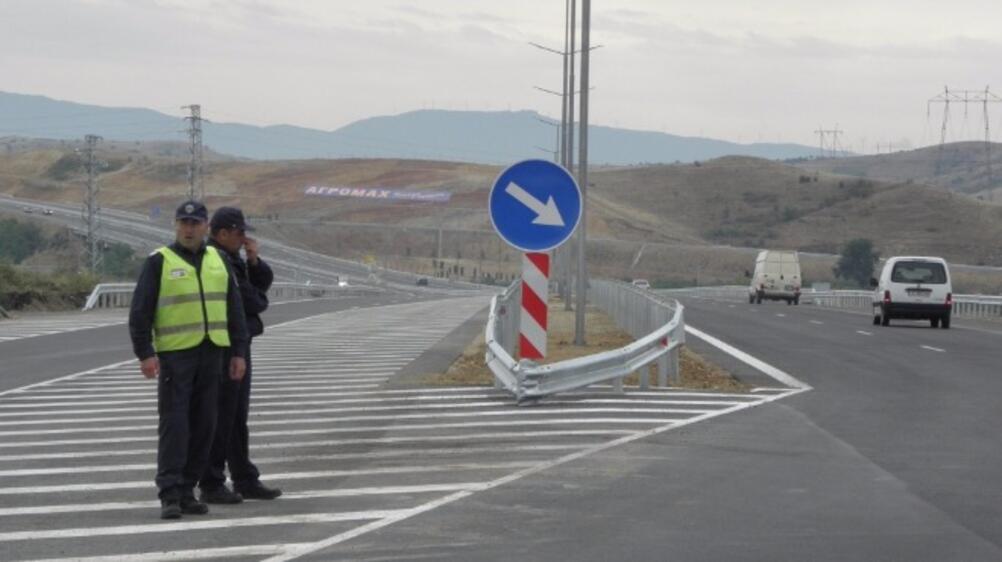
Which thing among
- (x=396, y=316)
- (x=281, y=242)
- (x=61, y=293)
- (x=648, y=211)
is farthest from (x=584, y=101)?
(x=648, y=211)

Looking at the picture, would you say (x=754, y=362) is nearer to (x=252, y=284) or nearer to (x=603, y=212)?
(x=252, y=284)

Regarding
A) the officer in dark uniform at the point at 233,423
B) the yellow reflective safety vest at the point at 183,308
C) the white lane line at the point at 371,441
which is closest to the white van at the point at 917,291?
the white lane line at the point at 371,441

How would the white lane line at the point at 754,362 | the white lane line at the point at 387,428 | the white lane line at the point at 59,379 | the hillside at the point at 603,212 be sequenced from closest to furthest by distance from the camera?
1. the white lane line at the point at 387,428
2. the white lane line at the point at 59,379
3. the white lane line at the point at 754,362
4. the hillside at the point at 603,212

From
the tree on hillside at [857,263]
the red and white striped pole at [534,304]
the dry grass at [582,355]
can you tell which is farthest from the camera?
the tree on hillside at [857,263]

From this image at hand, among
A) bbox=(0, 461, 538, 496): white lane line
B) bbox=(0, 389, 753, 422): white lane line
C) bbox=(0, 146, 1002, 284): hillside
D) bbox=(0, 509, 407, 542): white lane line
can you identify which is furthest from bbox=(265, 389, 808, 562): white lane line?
bbox=(0, 146, 1002, 284): hillside

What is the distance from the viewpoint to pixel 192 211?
11164 millimetres

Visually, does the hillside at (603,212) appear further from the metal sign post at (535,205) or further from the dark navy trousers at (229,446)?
the dark navy trousers at (229,446)

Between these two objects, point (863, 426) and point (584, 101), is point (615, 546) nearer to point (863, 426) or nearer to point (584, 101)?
point (863, 426)

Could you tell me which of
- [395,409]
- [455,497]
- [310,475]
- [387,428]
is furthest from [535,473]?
[395,409]

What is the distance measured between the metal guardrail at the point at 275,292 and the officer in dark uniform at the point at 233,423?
1822 centimetres

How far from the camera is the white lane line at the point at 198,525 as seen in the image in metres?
10.4

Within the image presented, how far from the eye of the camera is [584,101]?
1219 inches

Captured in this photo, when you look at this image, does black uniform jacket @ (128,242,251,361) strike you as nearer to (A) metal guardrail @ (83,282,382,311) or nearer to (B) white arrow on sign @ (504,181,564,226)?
(B) white arrow on sign @ (504,181,564,226)

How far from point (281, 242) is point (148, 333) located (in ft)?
410
